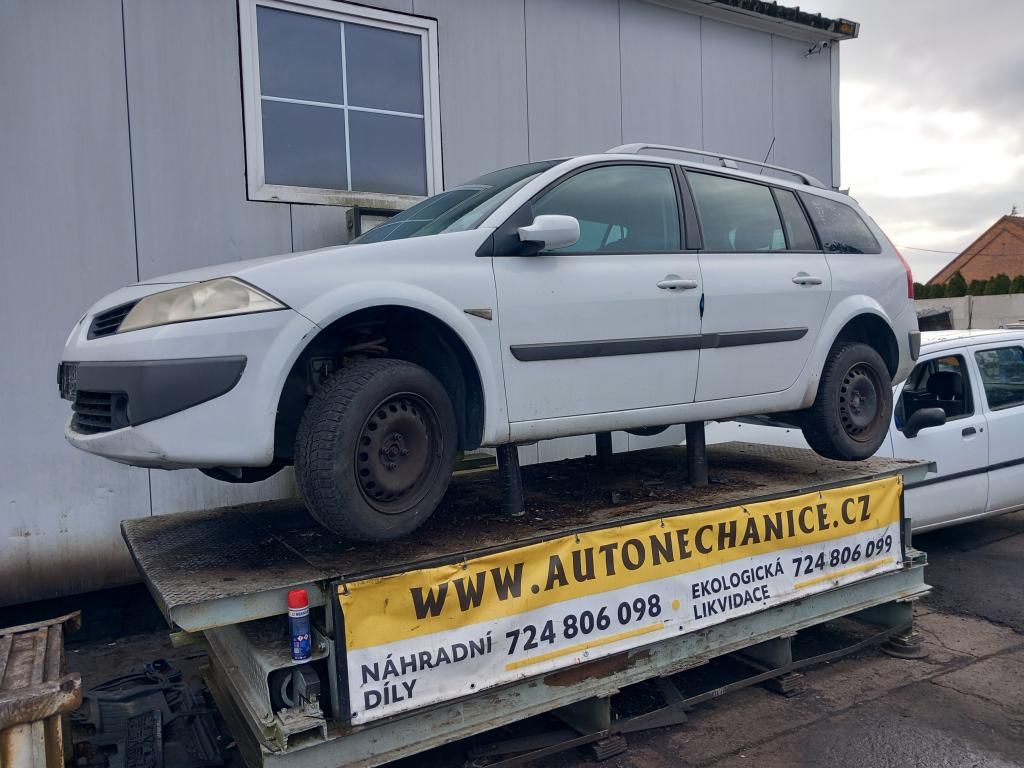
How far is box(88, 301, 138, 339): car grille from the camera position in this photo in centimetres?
267

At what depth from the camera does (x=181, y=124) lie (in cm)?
501

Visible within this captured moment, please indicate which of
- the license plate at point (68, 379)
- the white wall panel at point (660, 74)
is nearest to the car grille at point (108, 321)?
the license plate at point (68, 379)

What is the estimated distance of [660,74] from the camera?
7.00m

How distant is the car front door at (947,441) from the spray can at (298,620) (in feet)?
14.6

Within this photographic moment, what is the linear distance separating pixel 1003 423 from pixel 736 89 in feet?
12.3

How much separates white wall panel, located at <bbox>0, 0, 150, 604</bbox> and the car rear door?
5.99 meters

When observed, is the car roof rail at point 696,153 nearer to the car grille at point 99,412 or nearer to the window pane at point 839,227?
the window pane at point 839,227

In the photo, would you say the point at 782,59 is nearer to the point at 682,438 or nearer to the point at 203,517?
the point at 682,438

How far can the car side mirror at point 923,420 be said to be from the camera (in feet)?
17.9

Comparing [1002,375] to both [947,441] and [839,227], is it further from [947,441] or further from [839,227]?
[839,227]

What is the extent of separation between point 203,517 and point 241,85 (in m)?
3.05

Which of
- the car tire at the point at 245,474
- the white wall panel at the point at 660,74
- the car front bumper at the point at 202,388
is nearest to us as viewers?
the car front bumper at the point at 202,388

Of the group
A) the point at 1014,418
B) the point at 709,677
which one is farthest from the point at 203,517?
the point at 1014,418

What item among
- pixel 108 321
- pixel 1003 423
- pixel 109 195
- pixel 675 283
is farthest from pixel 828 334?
pixel 109 195
